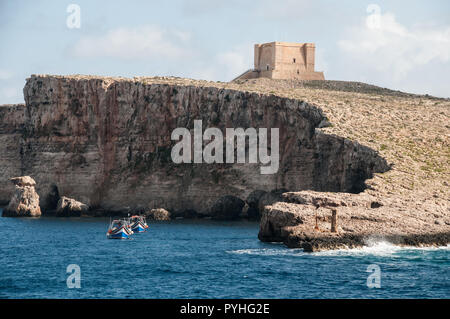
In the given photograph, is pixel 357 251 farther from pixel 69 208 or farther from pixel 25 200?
pixel 25 200

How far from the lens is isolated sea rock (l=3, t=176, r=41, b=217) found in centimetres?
12194

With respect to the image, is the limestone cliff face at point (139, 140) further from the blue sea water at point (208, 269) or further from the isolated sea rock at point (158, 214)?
the blue sea water at point (208, 269)

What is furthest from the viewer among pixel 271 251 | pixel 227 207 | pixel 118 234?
pixel 227 207

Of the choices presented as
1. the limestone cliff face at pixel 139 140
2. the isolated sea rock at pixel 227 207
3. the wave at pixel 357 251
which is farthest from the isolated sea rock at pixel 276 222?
the isolated sea rock at pixel 227 207

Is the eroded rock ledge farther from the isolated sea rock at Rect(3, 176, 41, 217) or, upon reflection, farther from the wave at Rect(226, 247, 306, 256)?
the isolated sea rock at Rect(3, 176, 41, 217)

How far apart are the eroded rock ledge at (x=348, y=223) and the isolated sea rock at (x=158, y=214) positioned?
3728 centimetres

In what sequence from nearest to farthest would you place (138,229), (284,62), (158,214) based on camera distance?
(138,229) → (158,214) → (284,62)

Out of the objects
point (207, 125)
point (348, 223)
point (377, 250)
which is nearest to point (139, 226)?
point (207, 125)

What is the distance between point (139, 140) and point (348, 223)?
184 ft

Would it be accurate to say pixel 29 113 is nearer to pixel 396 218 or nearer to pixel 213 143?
pixel 213 143

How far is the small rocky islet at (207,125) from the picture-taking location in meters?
104

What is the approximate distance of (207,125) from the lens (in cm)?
12406

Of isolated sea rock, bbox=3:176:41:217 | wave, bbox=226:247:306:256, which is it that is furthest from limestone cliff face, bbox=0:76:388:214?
wave, bbox=226:247:306:256

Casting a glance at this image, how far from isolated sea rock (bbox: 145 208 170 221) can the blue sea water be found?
2626 centimetres
